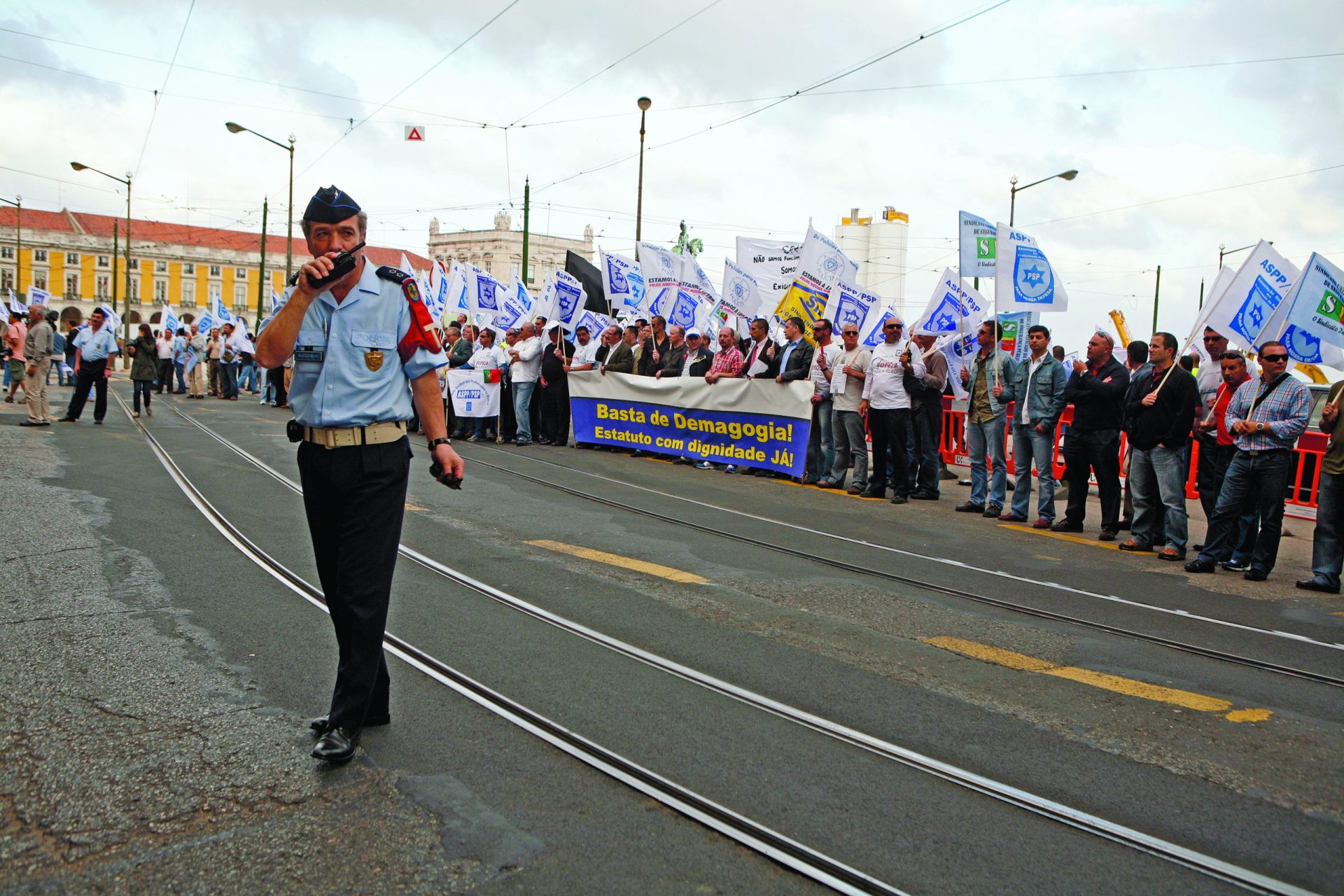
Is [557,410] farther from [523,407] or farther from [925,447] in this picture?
[925,447]

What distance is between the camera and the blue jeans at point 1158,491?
8.95m

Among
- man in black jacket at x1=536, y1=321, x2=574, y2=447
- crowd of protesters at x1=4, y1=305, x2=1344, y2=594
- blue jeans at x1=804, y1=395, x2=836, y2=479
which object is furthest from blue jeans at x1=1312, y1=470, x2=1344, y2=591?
man in black jacket at x1=536, y1=321, x2=574, y2=447

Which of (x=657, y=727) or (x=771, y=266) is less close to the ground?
(x=771, y=266)

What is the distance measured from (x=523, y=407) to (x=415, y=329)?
44.8ft

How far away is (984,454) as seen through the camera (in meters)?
11.2

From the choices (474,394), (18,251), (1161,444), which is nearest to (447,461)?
(1161,444)

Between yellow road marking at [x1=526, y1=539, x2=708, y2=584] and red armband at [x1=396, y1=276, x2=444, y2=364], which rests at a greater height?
red armband at [x1=396, y1=276, x2=444, y2=364]

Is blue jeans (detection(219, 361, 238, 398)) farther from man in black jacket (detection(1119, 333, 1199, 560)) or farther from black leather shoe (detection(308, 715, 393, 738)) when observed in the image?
black leather shoe (detection(308, 715, 393, 738))

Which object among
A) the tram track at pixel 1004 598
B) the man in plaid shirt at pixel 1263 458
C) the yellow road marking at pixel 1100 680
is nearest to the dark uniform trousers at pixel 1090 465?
the man in plaid shirt at pixel 1263 458

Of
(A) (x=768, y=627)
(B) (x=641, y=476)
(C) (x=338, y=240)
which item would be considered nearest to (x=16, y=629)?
(C) (x=338, y=240)

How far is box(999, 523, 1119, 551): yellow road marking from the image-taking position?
31.3ft

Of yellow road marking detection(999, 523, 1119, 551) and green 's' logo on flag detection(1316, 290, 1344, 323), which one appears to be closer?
green 's' logo on flag detection(1316, 290, 1344, 323)

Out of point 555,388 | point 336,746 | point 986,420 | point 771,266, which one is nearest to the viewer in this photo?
point 336,746

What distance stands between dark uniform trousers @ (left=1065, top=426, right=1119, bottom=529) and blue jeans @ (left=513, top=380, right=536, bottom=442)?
949cm
